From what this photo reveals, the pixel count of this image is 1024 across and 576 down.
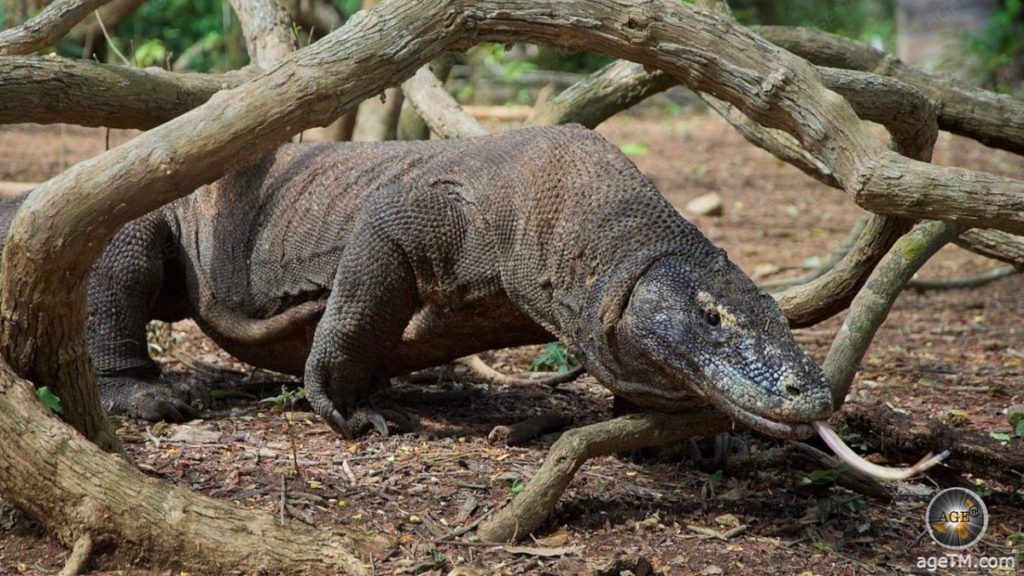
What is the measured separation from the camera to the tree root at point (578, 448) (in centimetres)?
410

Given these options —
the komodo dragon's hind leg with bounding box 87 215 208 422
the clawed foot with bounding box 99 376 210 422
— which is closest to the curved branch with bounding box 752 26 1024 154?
the komodo dragon's hind leg with bounding box 87 215 208 422

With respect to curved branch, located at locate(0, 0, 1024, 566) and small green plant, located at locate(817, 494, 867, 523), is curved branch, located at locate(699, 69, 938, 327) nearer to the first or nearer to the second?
curved branch, located at locate(0, 0, 1024, 566)

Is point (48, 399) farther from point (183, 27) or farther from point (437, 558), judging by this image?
point (183, 27)

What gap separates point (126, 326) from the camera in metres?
5.67

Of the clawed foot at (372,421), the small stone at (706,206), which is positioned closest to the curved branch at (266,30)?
the clawed foot at (372,421)

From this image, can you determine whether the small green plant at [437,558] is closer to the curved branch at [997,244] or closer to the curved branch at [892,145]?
the curved branch at [892,145]

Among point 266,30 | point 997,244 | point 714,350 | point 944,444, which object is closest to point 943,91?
point 997,244

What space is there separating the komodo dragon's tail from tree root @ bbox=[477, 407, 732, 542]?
1.66m

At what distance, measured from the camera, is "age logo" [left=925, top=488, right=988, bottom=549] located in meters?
4.46

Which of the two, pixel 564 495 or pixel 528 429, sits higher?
pixel 564 495

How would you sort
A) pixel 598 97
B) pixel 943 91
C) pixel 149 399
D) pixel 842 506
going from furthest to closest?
pixel 598 97
pixel 943 91
pixel 149 399
pixel 842 506

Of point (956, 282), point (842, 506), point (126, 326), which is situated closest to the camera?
point (842, 506)

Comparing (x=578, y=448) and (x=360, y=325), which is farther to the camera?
(x=360, y=325)

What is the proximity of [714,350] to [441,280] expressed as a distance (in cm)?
134
